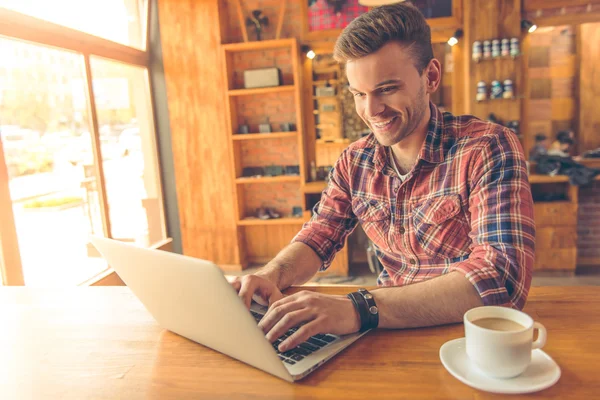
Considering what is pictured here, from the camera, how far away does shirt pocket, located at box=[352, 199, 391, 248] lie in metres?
1.43

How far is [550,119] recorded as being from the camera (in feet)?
13.7

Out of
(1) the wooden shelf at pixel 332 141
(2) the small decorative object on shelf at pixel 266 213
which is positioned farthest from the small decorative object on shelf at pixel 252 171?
(1) the wooden shelf at pixel 332 141

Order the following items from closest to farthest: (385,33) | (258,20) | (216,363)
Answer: (216,363)
(385,33)
(258,20)

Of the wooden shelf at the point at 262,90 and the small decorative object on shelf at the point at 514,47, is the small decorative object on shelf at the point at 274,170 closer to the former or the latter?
the wooden shelf at the point at 262,90

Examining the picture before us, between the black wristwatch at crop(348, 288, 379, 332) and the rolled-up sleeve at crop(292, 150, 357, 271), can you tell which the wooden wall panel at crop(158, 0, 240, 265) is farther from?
the black wristwatch at crop(348, 288, 379, 332)

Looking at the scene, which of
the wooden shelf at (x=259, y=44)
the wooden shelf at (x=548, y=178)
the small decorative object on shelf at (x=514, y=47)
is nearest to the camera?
the wooden shelf at (x=548, y=178)

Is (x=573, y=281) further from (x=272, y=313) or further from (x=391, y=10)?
(x=272, y=313)

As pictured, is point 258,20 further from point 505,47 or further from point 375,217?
point 375,217

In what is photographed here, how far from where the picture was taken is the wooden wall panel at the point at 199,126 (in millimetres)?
4293

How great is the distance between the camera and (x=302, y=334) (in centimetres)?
85

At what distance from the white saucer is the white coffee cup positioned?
0.01 m

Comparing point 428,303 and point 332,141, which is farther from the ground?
point 332,141

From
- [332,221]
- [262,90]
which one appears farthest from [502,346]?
[262,90]

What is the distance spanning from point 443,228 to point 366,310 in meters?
0.48
